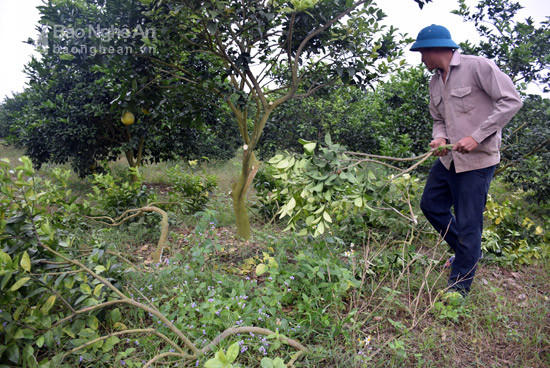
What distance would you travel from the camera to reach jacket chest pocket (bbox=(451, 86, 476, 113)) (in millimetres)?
2229

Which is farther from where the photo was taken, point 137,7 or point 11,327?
point 137,7

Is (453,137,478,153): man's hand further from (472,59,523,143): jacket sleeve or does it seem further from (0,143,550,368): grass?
(0,143,550,368): grass

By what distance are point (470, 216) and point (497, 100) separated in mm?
736

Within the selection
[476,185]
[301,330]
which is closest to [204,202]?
[301,330]

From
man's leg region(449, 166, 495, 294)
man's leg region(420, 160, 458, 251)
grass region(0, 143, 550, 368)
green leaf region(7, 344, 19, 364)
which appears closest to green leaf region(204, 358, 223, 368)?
grass region(0, 143, 550, 368)

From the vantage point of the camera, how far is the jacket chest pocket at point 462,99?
7.31 feet

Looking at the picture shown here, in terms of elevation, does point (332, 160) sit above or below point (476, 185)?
above

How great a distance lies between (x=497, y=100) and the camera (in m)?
2.08

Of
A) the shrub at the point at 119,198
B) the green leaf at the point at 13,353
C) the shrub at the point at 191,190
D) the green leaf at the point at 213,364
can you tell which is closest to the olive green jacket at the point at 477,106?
the green leaf at the point at 213,364

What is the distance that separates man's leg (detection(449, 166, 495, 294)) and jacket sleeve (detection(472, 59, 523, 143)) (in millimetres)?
282

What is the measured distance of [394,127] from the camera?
187 inches

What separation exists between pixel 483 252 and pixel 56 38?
12.7ft

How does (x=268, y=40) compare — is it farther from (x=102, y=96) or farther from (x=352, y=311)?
(x=102, y=96)

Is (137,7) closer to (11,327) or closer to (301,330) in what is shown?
(11,327)
